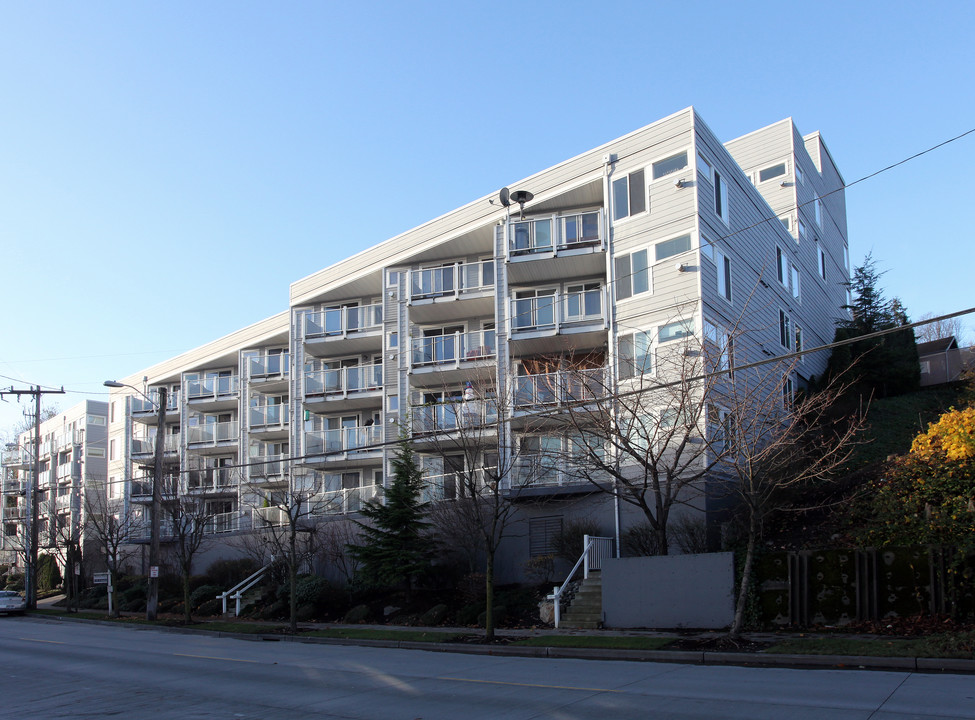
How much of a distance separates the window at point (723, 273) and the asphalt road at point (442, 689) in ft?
45.9

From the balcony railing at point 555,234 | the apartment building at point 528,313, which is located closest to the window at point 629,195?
the apartment building at point 528,313

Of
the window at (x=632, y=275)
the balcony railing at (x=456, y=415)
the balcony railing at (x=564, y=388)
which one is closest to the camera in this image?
the balcony railing at (x=564, y=388)

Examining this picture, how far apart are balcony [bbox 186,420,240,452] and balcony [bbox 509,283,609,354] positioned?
20975 millimetres

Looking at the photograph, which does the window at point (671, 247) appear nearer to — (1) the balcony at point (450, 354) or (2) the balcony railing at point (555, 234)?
(2) the balcony railing at point (555, 234)

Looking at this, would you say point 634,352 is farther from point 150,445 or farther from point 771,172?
point 150,445

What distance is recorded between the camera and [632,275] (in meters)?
26.4

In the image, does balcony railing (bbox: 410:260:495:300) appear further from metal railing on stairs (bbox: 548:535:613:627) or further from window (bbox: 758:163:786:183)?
window (bbox: 758:163:786:183)

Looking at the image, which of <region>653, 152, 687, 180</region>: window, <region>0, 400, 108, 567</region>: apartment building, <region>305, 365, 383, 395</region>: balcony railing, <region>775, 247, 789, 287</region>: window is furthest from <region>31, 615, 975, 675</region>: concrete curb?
<region>0, 400, 108, 567</region>: apartment building

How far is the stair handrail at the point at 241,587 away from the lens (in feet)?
100

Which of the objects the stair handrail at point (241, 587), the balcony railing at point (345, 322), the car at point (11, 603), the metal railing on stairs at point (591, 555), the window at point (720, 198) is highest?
the window at point (720, 198)

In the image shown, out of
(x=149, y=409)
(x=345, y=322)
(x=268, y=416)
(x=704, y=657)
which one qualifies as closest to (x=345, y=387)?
(x=345, y=322)

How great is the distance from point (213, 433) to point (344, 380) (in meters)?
12.7

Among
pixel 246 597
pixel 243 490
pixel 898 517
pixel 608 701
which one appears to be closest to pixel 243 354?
pixel 243 490

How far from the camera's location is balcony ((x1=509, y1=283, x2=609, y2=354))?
Answer: 27094 millimetres
